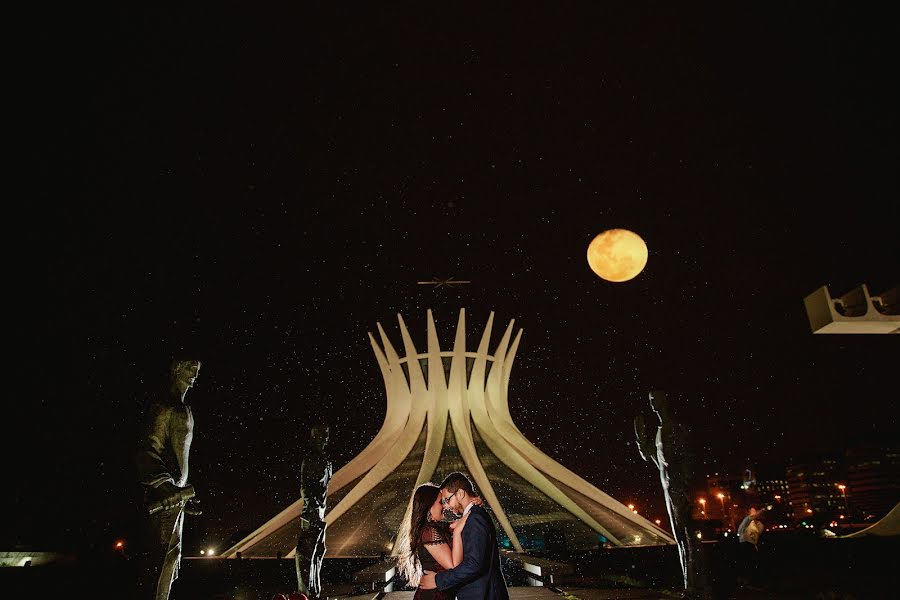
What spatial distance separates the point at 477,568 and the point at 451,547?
7.7 inches

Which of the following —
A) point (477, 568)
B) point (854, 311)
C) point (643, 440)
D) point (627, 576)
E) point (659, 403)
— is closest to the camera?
point (477, 568)

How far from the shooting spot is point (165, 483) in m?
4.29

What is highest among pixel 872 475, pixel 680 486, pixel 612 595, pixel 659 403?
pixel 659 403

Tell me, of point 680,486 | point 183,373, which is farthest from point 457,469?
point 183,373

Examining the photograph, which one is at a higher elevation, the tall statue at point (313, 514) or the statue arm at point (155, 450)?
the statue arm at point (155, 450)

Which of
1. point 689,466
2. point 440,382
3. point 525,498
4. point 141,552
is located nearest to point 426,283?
point 440,382

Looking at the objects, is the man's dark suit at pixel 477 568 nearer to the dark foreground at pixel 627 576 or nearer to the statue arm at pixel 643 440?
the dark foreground at pixel 627 576

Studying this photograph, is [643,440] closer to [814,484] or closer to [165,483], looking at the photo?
[165,483]

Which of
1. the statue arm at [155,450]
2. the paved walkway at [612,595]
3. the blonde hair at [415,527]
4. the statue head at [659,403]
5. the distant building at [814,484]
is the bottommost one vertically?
the distant building at [814,484]

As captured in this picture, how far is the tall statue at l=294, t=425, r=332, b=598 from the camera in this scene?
688 centimetres

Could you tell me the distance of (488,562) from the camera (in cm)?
269

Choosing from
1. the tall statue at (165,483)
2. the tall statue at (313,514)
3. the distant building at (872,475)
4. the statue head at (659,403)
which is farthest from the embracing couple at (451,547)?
the distant building at (872,475)

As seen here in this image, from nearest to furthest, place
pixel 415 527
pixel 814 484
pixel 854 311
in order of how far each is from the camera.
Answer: pixel 415 527 < pixel 854 311 < pixel 814 484

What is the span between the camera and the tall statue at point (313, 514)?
6.88m
